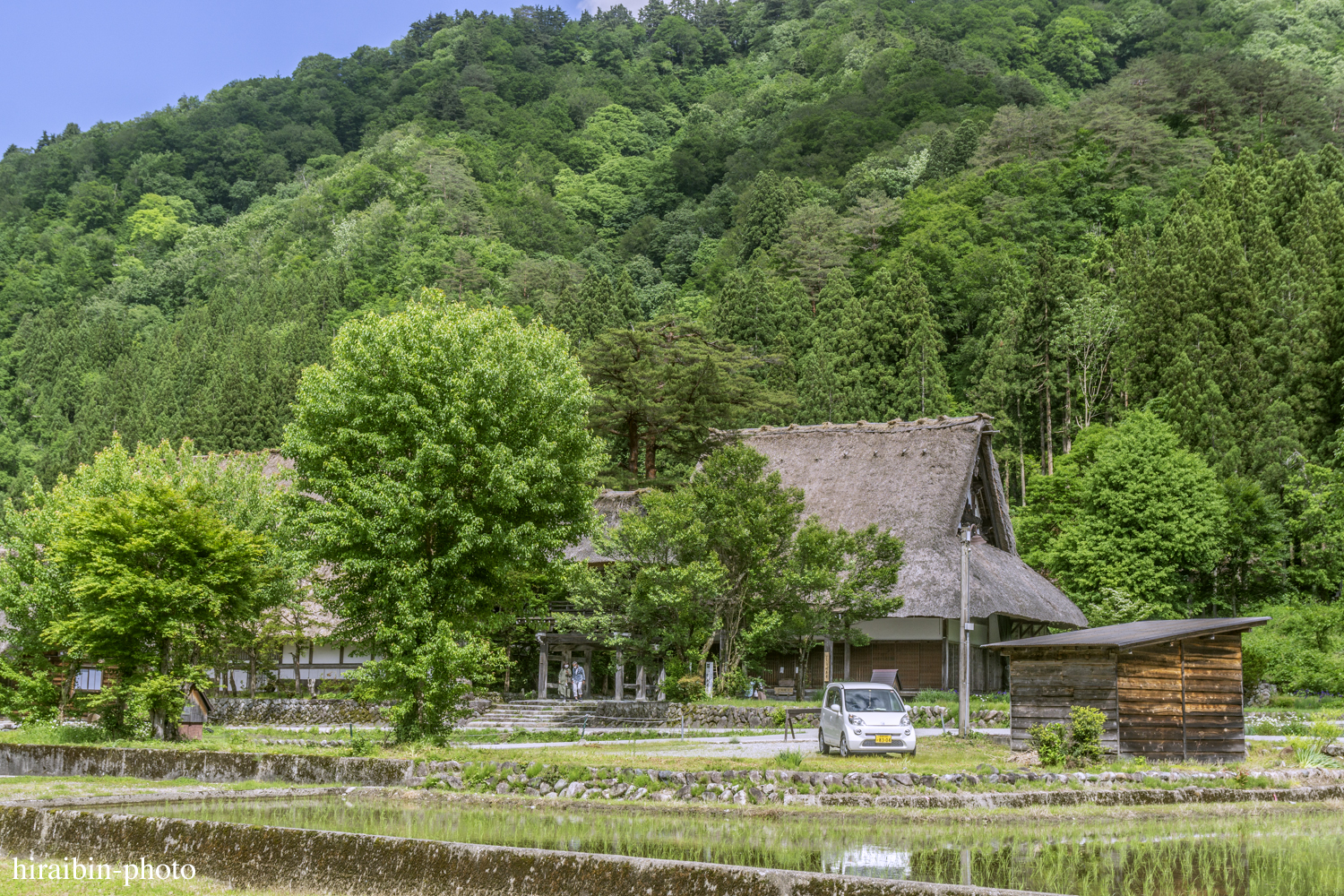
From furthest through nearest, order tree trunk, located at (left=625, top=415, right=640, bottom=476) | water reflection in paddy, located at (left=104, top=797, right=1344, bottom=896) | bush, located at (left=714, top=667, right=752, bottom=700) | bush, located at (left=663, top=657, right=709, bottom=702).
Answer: tree trunk, located at (left=625, top=415, right=640, bottom=476), bush, located at (left=714, top=667, right=752, bottom=700), bush, located at (left=663, top=657, right=709, bottom=702), water reflection in paddy, located at (left=104, top=797, right=1344, bottom=896)

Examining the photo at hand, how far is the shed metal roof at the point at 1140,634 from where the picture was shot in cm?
1800

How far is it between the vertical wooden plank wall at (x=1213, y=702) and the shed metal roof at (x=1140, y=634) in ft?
1.56

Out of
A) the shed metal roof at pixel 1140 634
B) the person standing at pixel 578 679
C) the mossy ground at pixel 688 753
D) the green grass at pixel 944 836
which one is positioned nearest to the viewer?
the green grass at pixel 944 836

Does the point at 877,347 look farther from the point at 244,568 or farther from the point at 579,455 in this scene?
the point at 244,568

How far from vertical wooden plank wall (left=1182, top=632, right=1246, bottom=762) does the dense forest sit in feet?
53.3

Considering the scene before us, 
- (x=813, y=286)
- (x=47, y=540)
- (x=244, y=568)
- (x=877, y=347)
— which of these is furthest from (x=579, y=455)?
(x=813, y=286)

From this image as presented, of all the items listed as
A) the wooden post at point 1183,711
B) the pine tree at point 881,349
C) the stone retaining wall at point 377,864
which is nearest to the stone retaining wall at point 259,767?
the stone retaining wall at point 377,864

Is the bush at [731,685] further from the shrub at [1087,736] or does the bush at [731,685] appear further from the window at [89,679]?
the window at [89,679]

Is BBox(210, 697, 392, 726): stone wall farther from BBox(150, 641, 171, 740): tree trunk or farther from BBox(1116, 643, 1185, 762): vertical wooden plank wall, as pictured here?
BBox(1116, 643, 1185, 762): vertical wooden plank wall

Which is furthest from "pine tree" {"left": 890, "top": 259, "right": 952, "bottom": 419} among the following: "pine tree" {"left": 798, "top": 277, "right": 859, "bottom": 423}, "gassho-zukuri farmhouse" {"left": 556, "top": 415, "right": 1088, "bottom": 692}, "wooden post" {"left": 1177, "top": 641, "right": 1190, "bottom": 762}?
"wooden post" {"left": 1177, "top": 641, "right": 1190, "bottom": 762}

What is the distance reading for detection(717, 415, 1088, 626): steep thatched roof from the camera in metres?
33.0

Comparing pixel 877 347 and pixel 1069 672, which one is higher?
pixel 877 347

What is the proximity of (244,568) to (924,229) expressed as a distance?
55.1 m

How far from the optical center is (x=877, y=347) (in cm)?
5753
